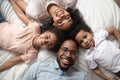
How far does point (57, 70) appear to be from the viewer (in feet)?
4.09

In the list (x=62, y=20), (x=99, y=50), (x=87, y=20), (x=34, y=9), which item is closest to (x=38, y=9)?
(x=34, y=9)

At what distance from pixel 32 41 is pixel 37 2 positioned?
9.0 inches

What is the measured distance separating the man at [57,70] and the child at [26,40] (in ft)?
0.17

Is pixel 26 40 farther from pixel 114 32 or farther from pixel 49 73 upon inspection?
pixel 114 32

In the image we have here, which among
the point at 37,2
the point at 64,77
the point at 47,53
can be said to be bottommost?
the point at 64,77

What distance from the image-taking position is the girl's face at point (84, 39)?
1210mm

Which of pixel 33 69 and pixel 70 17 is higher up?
pixel 70 17

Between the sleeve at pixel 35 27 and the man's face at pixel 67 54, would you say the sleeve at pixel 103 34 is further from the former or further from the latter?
the sleeve at pixel 35 27

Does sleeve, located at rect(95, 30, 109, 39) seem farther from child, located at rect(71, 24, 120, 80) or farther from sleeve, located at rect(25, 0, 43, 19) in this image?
sleeve, located at rect(25, 0, 43, 19)

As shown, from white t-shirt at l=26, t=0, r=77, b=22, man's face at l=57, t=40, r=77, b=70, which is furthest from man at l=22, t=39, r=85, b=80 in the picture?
white t-shirt at l=26, t=0, r=77, b=22

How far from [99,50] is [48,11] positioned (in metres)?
0.35

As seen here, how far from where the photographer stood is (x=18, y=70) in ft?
4.08

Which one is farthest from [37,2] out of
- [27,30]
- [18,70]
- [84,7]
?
[18,70]

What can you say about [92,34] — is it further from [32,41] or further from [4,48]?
[4,48]
